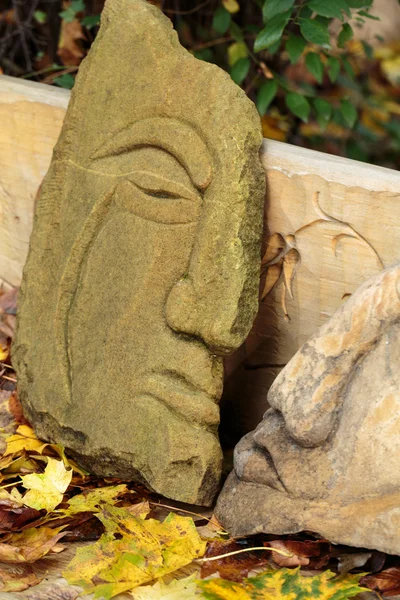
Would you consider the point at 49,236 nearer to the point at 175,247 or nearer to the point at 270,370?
the point at 175,247

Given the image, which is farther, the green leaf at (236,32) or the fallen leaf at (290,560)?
the green leaf at (236,32)

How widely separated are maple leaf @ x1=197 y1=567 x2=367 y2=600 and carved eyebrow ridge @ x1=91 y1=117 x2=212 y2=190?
3.11 feet

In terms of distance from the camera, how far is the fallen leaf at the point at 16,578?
6.39 ft

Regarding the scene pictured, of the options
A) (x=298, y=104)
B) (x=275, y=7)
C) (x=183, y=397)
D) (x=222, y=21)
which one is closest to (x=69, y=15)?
(x=222, y=21)

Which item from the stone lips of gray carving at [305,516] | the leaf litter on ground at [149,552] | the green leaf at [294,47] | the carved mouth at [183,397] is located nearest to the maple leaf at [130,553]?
the leaf litter on ground at [149,552]

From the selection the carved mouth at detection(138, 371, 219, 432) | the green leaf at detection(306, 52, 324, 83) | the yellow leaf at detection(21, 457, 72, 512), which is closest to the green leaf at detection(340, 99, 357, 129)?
the green leaf at detection(306, 52, 324, 83)

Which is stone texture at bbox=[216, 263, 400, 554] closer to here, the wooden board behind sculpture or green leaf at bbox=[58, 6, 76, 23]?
the wooden board behind sculpture

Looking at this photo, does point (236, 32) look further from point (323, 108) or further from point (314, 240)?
point (314, 240)

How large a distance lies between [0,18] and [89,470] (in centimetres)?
259

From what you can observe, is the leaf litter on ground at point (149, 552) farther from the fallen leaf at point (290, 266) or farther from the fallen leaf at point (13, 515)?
the fallen leaf at point (290, 266)

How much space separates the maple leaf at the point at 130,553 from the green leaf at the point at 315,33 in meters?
1.46

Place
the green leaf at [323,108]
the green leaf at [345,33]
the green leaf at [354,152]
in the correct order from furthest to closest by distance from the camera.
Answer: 1. the green leaf at [354,152]
2. the green leaf at [323,108]
3. the green leaf at [345,33]

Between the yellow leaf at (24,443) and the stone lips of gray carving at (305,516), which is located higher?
the stone lips of gray carving at (305,516)

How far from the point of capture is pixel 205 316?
7.09ft
